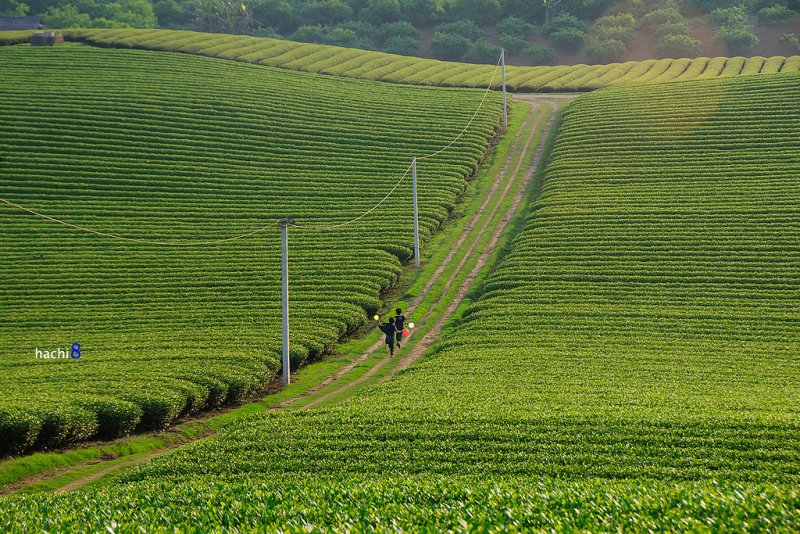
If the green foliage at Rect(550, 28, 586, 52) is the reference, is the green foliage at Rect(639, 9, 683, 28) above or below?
above

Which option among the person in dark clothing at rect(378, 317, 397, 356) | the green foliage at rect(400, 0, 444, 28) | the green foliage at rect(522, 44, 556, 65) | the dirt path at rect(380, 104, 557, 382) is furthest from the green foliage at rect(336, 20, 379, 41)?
the person in dark clothing at rect(378, 317, 397, 356)

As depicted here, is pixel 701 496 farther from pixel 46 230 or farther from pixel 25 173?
pixel 25 173

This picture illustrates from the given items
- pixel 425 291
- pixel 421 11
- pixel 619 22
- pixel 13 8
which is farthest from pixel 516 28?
pixel 425 291

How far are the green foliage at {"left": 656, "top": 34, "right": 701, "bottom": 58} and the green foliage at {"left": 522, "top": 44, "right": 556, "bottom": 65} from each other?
476 inches

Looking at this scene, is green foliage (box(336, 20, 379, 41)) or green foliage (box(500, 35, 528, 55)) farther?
green foliage (box(336, 20, 379, 41))

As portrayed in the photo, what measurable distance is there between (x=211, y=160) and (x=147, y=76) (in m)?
19.7

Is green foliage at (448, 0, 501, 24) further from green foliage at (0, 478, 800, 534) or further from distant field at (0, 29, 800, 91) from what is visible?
green foliage at (0, 478, 800, 534)

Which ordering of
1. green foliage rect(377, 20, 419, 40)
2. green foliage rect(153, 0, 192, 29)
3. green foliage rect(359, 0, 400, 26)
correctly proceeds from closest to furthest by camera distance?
green foliage rect(377, 20, 419, 40), green foliage rect(359, 0, 400, 26), green foliage rect(153, 0, 192, 29)

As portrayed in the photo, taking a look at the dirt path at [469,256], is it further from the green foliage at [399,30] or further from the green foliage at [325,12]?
the green foliage at [325,12]

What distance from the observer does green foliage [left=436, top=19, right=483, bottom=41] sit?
4235 inches

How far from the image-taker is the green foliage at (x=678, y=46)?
3760 inches

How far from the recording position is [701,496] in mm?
14266

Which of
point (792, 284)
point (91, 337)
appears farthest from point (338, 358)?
point (792, 284)

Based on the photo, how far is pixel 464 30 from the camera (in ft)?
353
